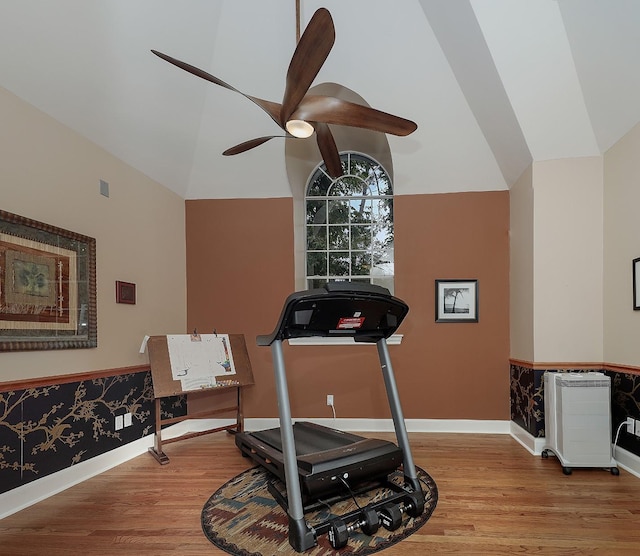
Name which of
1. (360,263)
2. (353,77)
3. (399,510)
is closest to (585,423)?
(399,510)

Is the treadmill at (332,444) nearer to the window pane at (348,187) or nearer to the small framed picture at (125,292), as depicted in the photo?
the small framed picture at (125,292)

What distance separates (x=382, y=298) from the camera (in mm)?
2457

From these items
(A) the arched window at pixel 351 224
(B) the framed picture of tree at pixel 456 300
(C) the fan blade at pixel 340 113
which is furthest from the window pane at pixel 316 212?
(C) the fan blade at pixel 340 113

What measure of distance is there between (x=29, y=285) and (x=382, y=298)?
2374 millimetres

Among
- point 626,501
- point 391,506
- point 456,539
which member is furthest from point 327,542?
point 626,501

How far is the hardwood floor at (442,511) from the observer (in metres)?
2.22

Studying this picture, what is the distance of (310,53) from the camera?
2.04 metres

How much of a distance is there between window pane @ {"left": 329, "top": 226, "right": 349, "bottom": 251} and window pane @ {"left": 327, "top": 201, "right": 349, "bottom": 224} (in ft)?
0.28

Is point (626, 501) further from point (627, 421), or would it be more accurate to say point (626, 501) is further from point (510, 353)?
point (510, 353)

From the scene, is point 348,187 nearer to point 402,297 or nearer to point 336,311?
point 402,297

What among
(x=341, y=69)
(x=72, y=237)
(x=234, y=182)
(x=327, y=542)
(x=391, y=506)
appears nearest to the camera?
(x=327, y=542)

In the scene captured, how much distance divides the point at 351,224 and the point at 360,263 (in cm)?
49

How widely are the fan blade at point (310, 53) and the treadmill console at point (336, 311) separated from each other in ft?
3.54

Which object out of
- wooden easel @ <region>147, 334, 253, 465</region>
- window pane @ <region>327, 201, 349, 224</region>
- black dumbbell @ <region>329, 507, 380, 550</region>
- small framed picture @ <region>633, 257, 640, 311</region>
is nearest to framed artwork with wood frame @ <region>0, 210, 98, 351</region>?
wooden easel @ <region>147, 334, 253, 465</region>
